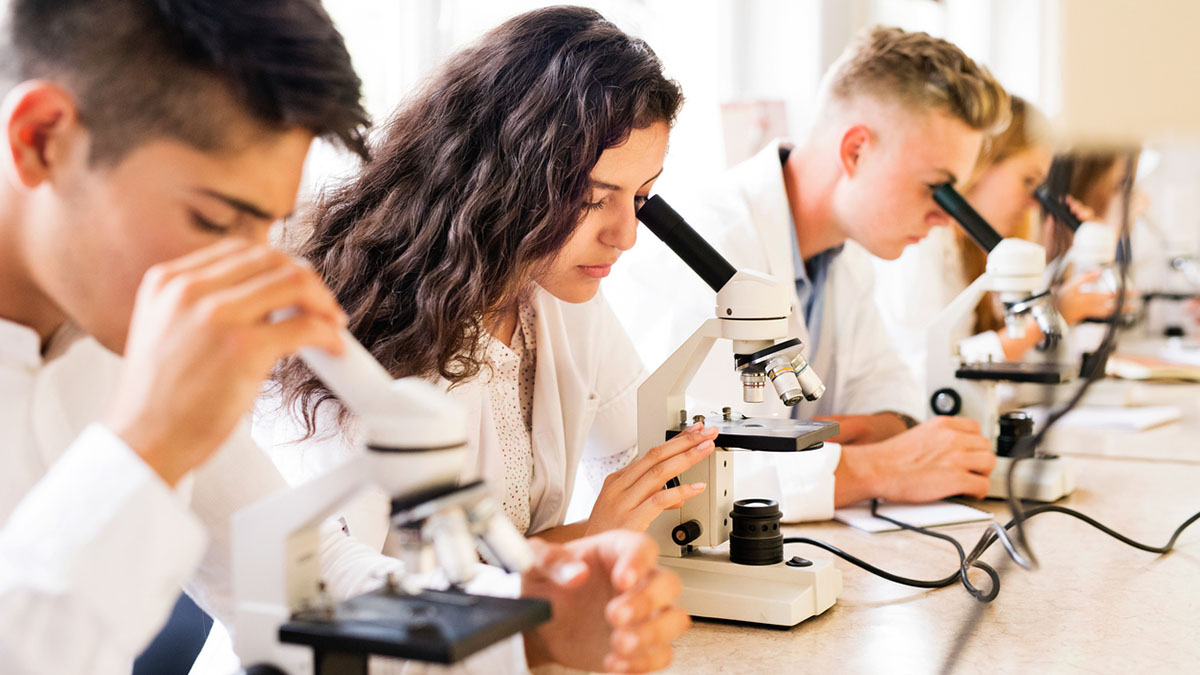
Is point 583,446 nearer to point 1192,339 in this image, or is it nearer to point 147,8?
point 147,8

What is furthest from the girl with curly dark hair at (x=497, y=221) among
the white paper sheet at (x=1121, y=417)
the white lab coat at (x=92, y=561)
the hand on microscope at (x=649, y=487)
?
the white paper sheet at (x=1121, y=417)

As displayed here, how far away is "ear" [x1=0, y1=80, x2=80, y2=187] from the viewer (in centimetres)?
76

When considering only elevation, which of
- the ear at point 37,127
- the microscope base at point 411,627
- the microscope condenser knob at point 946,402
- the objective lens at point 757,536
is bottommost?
the microscope condenser knob at point 946,402

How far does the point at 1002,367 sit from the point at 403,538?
64.8 inches

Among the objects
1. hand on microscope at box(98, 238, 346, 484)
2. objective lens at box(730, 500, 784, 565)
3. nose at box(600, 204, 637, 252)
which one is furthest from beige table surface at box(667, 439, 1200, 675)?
hand on microscope at box(98, 238, 346, 484)

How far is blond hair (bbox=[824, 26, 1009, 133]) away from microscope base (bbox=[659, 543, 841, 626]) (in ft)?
4.30

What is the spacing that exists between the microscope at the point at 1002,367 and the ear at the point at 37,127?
1.54 metres

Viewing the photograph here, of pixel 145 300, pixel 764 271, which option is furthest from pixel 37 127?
pixel 764 271

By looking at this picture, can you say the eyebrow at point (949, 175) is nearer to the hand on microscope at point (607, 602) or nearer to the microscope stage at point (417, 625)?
the hand on microscope at point (607, 602)

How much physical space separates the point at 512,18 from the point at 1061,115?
3.57ft

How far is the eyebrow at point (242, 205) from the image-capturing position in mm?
772

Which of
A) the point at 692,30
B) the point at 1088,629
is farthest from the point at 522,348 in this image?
the point at 692,30

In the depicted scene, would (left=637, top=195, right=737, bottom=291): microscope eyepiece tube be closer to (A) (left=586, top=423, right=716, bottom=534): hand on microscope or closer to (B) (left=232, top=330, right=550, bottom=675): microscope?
(A) (left=586, top=423, right=716, bottom=534): hand on microscope

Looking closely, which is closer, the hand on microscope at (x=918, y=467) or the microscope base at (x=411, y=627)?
the microscope base at (x=411, y=627)
